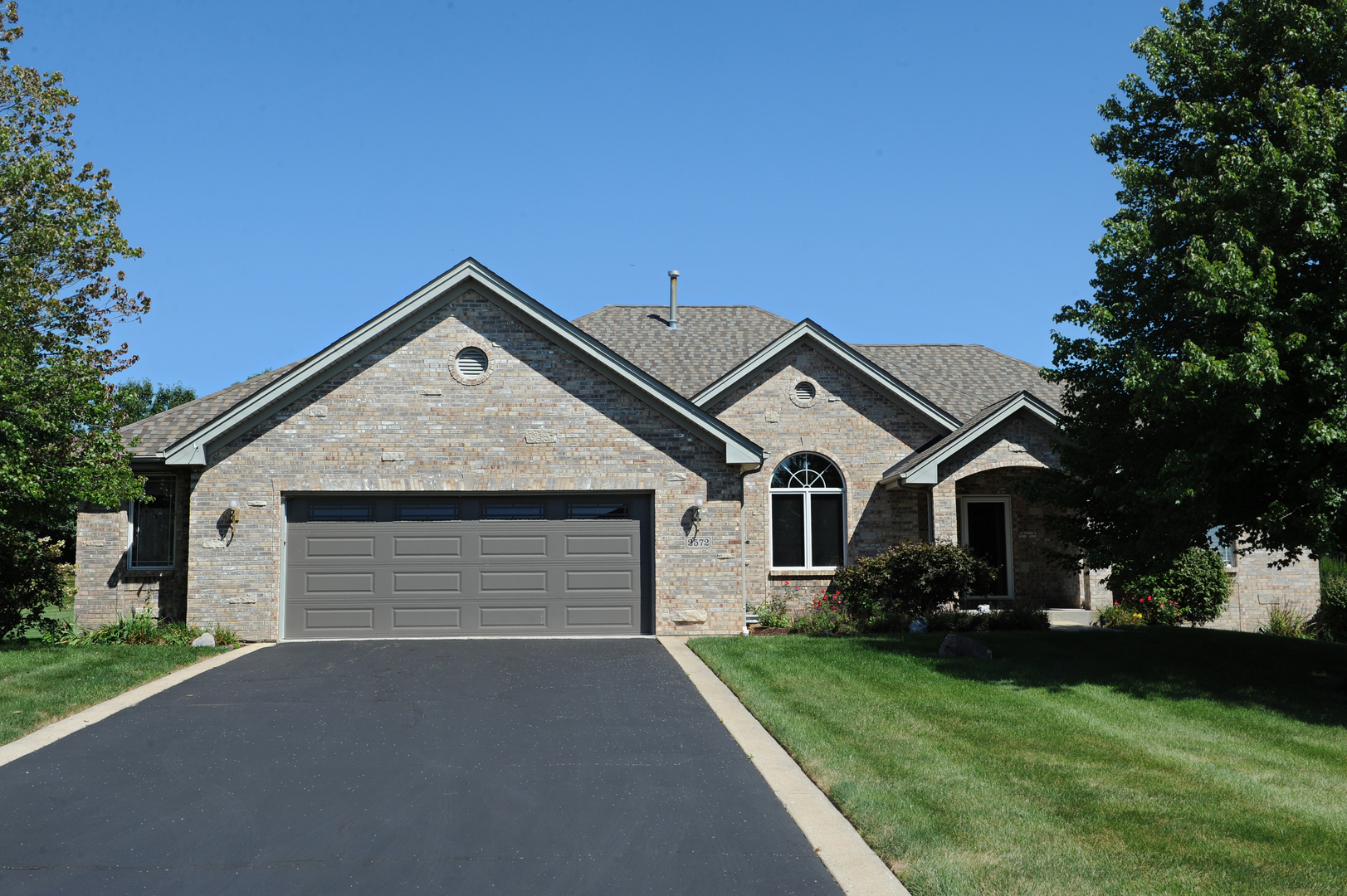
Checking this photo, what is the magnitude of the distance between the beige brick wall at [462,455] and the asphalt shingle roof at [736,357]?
4.02 m

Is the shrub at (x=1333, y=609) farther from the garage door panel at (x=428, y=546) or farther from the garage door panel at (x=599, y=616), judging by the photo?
the garage door panel at (x=428, y=546)

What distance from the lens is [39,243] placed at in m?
21.4

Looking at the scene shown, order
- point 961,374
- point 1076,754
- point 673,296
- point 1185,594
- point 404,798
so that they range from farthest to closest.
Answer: point 673,296, point 961,374, point 1185,594, point 1076,754, point 404,798

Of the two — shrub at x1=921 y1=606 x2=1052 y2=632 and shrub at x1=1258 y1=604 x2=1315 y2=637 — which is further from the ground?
shrub at x1=921 y1=606 x2=1052 y2=632

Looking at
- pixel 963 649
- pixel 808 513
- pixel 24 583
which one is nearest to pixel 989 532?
pixel 808 513

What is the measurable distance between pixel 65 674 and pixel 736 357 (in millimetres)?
14441

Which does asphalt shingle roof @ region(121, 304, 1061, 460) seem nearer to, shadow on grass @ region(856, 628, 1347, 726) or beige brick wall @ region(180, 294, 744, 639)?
beige brick wall @ region(180, 294, 744, 639)

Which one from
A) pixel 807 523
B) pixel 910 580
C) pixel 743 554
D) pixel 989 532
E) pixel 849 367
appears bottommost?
pixel 910 580

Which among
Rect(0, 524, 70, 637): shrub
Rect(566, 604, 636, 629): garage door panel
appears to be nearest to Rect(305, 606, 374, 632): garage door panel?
Rect(566, 604, 636, 629): garage door panel

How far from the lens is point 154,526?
17109mm

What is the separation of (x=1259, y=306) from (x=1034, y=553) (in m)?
10.1

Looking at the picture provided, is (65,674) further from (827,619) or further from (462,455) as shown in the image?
(827,619)

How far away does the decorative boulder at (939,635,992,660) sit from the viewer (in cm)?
1407

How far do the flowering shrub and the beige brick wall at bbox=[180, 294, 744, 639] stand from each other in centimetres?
148
